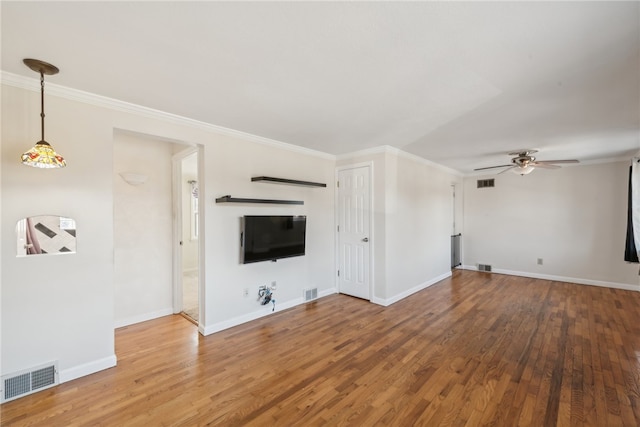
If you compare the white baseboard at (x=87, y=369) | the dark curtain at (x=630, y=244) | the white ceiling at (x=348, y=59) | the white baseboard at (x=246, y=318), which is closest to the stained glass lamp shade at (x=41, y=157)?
the white ceiling at (x=348, y=59)

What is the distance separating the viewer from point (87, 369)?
2.40 m

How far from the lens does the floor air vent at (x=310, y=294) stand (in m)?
4.28

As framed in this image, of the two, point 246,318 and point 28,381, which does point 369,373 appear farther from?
point 28,381

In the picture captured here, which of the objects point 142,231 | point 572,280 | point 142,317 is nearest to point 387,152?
point 142,231

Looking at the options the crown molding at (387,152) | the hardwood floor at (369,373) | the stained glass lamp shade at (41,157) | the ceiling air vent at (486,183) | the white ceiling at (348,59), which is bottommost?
the hardwood floor at (369,373)

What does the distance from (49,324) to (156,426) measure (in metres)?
1.30

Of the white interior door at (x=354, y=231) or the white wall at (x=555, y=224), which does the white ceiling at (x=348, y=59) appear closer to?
the white interior door at (x=354, y=231)

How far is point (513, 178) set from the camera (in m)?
6.12

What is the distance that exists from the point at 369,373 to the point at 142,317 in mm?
3050

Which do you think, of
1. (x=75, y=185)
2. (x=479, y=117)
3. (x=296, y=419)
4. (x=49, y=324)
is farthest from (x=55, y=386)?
(x=479, y=117)

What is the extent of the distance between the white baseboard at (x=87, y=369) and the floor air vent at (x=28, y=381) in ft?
0.18

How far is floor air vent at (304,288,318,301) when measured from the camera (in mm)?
4284

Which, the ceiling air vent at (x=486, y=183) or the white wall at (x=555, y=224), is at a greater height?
the ceiling air vent at (x=486, y=183)

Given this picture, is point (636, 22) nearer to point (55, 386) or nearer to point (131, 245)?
point (55, 386)
